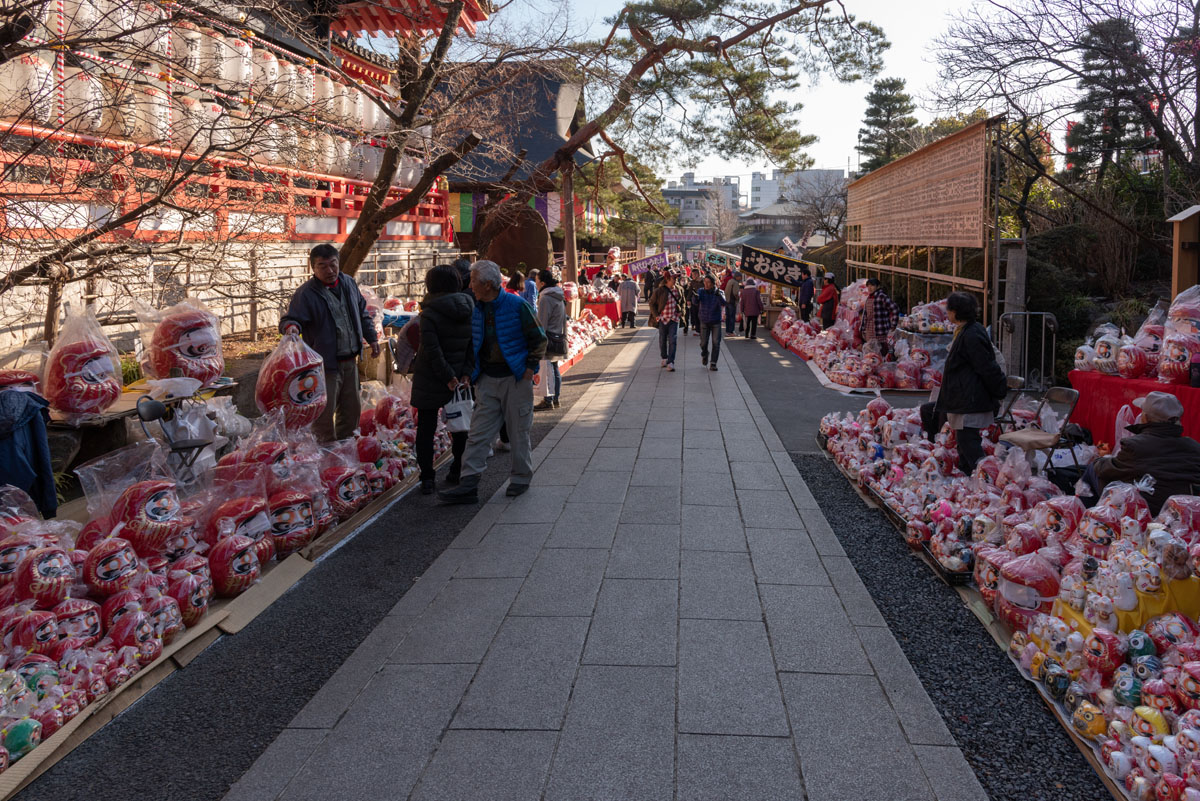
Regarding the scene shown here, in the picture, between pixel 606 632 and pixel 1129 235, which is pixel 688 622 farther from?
pixel 1129 235

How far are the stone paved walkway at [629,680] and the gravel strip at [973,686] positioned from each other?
0.11m

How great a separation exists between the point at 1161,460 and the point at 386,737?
3871 mm

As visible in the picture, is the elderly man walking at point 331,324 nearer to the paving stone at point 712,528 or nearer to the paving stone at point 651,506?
the paving stone at point 651,506

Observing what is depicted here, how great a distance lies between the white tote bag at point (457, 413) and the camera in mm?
6719

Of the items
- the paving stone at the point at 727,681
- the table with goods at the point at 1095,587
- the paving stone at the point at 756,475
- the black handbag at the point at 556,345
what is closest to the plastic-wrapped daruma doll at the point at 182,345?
the black handbag at the point at 556,345

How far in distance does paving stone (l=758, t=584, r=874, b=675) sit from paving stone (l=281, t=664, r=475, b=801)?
1.43m

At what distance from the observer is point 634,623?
4195mm

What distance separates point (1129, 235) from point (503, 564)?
12485 millimetres

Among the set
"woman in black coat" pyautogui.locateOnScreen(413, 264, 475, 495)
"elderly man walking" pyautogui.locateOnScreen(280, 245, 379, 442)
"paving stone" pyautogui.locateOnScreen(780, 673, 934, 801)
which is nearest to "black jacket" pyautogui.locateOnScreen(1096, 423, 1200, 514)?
"paving stone" pyautogui.locateOnScreen(780, 673, 934, 801)

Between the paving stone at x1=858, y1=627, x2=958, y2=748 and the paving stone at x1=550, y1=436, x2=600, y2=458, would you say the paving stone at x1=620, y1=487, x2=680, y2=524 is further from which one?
the paving stone at x1=858, y1=627, x2=958, y2=748

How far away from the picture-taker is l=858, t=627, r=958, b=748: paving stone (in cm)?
321

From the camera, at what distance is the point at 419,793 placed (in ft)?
9.48

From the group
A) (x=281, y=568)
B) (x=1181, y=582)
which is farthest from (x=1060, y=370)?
(x=281, y=568)

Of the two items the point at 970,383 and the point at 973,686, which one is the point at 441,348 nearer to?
the point at 970,383
